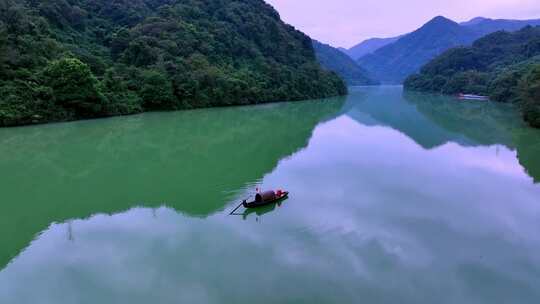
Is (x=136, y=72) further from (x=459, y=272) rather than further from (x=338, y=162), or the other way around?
(x=459, y=272)

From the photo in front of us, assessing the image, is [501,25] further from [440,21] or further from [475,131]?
[475,131]

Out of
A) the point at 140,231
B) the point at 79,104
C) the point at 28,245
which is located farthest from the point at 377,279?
the point at 79,104

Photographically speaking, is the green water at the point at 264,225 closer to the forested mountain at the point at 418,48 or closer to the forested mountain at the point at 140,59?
the forested mountain at the point at 140,59

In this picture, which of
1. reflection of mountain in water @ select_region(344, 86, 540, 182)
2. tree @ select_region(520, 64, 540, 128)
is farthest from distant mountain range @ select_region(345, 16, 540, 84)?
tree @ select_region(520, 64, 540, 128)

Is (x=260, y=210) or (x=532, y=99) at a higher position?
(x=532, y=99)

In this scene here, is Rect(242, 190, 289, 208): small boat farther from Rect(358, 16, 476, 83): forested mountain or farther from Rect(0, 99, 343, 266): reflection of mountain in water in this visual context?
Rect(358, 16, 476, 83): forested mountain

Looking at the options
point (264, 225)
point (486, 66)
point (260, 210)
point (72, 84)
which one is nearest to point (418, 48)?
point (486, 66)

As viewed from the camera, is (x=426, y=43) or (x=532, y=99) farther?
(x=426, y=43)
